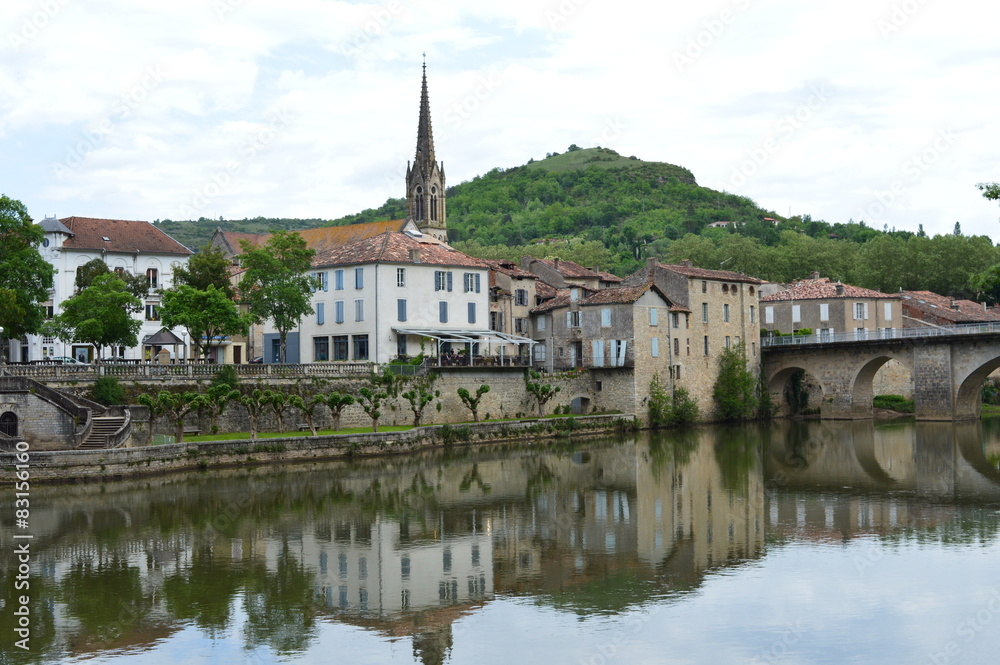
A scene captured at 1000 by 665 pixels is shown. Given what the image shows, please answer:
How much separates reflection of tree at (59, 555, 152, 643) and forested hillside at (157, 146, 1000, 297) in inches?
2878

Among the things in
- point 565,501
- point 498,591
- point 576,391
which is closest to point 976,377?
point 576,391

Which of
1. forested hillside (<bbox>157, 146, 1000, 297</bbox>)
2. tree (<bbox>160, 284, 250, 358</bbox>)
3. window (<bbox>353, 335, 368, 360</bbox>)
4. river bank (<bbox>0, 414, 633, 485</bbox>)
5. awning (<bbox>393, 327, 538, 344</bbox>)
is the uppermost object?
forested hillside (<bbox>157, 146, 1000, 297</bbox>)

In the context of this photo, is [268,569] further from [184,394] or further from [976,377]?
[976,377]

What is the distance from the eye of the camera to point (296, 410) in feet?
163

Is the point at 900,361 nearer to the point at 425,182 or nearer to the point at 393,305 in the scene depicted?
the point at 393,305

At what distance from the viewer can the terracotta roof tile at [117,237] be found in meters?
66.5

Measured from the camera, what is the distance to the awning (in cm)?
5847

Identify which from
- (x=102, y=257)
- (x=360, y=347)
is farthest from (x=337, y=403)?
(x=102, y=257)

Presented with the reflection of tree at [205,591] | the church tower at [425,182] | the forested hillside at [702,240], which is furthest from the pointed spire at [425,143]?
the reflection of tree at [205,591]

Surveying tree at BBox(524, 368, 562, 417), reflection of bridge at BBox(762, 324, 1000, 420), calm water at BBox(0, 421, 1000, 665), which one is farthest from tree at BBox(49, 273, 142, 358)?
reflection of bridge at BBox(762, 324, 1000, 420)

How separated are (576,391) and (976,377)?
24.9 metres

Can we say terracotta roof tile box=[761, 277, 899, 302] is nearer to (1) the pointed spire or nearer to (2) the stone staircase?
(1) the pointed spire

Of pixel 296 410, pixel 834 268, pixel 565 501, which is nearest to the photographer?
pixel 565 501

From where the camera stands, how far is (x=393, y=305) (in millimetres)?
58531
